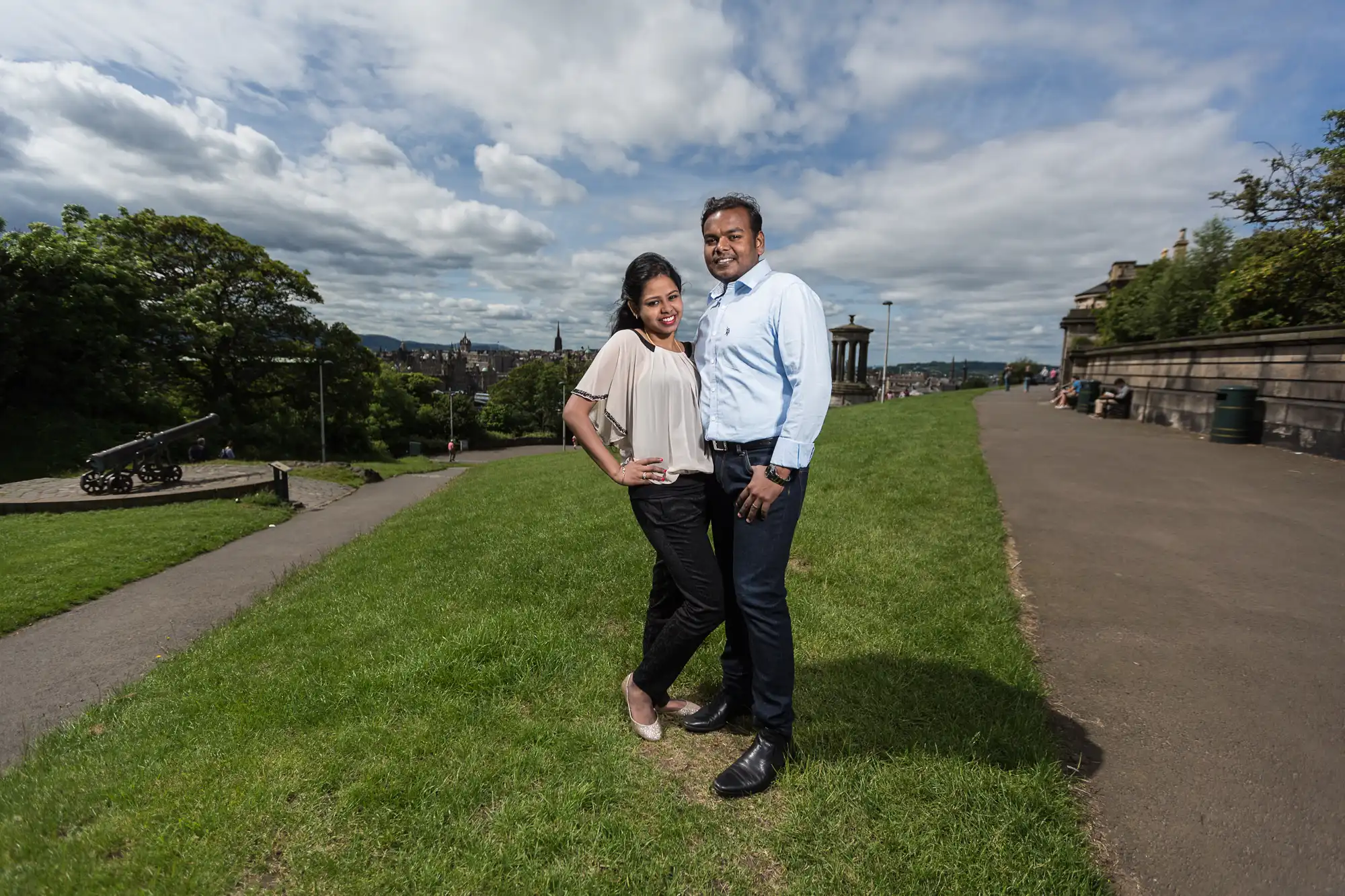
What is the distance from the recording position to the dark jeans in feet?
8.04

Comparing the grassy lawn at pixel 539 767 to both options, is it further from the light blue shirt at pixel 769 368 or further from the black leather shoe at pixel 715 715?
the light blue shirt at pixel 769 368

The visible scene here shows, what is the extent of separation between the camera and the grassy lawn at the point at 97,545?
6.97 metres

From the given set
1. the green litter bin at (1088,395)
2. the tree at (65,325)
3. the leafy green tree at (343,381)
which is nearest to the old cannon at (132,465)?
the tree at (65,325)

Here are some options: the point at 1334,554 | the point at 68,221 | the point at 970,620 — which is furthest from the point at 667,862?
the point at 68,221

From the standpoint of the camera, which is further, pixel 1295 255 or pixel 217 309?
pixel 217 309

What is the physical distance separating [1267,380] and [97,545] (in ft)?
66.8

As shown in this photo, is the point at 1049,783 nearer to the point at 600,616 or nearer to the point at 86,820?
the point at 600,616

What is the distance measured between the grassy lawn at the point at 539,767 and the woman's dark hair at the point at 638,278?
1904 mm

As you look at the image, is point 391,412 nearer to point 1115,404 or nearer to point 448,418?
point 448,418

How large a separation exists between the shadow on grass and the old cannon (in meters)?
16.3

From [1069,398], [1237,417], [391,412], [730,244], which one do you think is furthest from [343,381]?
[730,244]

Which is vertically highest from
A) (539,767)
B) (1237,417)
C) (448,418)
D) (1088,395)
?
(1088,395)

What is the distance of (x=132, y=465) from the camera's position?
15164 mm

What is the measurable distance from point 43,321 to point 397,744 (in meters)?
26.7
